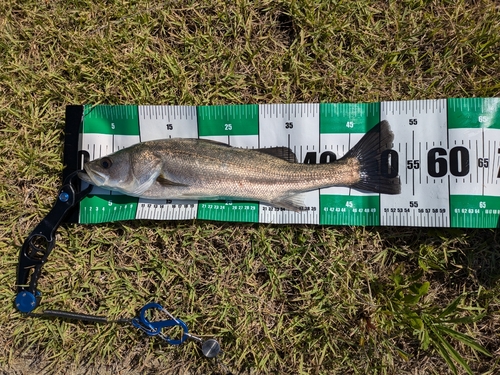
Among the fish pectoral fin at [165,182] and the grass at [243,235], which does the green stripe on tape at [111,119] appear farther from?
the fish pectoral fin at [165,182]

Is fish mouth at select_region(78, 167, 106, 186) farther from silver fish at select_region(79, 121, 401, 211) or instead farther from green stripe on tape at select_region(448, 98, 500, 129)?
green stripe on tape at select_region(448, 98, 500, 129)

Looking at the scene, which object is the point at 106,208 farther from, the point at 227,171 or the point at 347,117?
the point at 347,117

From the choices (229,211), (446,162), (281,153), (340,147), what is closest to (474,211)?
(446,162)

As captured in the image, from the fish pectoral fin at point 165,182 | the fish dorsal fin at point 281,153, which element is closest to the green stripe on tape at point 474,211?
the fish dorsal fin at point 281,153

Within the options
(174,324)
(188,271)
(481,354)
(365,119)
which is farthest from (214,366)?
(365,119)

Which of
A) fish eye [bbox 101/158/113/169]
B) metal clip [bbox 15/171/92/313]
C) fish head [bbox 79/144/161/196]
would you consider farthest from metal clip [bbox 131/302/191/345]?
fish eye [bbox 101/158/113/169]

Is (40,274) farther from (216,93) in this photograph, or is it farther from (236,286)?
(216,93)
